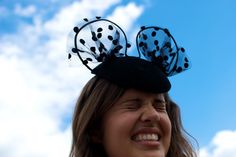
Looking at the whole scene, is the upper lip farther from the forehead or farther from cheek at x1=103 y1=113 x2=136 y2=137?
the forehead

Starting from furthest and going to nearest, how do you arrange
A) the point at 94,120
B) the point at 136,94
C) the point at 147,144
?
1. the point at 94,120
2. the point at 136,94
3. the point at 147,144

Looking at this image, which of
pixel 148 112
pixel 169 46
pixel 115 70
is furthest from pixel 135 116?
pixel 169 46

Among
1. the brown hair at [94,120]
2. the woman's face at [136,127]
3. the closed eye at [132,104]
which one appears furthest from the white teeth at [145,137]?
the brown hair at [94,120]

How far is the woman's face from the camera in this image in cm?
291

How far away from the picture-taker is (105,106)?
10.1ft

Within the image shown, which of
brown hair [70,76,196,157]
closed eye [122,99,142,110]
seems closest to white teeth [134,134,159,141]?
closed eye [122,99,142,110]

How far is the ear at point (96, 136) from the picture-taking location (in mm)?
3166

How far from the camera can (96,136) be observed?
3.18 metres

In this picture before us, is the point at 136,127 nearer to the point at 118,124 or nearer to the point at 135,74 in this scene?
the point at 118,124

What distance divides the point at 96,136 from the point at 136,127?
38cm

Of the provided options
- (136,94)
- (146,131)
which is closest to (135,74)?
(136,94)

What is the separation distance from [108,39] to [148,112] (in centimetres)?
72

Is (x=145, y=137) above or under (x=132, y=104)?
under

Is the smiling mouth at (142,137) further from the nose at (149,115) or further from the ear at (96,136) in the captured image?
the ear at (96,136)
